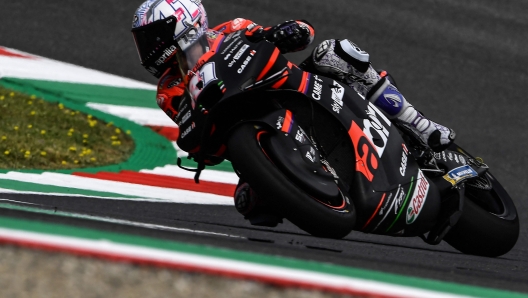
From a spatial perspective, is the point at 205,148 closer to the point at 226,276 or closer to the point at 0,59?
the point at 226,276

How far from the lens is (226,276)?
8.70ft

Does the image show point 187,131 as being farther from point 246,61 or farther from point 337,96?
point 337,96

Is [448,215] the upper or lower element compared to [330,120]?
lower

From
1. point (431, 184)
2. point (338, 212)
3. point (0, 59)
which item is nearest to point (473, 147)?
point (431, 184)

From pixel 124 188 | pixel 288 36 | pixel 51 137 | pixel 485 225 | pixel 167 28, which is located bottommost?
pixel 51 137

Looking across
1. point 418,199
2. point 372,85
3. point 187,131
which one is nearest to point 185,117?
point 187,131

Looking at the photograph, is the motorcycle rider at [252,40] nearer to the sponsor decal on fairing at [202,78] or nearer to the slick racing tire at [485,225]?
the sponsor decal on fairing at [202,78]

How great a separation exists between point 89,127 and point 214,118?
3.16 metres

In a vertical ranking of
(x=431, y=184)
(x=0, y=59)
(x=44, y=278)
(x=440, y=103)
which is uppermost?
(x=44, y=278)

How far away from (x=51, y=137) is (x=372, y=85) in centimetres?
301

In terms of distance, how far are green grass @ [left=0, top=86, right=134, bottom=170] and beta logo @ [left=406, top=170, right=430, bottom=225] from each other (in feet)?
9.35

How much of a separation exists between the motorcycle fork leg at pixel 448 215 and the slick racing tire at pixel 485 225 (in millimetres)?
172

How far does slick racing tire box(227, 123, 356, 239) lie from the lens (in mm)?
3756

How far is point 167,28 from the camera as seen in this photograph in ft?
14.1
